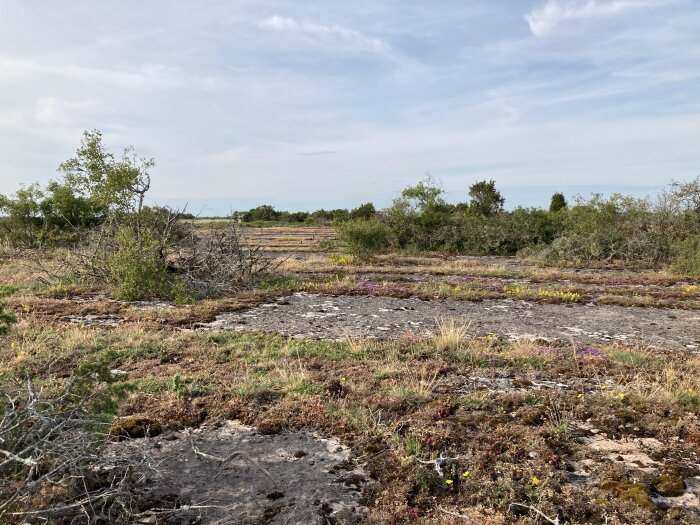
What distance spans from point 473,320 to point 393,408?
21.4ft

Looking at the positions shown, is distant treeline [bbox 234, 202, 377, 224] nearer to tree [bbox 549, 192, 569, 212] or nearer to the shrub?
tree [bbox 549, 192, 569, 212]

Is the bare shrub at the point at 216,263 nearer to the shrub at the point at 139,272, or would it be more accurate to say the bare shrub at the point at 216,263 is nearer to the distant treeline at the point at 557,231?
the shrub at the point at 139,272

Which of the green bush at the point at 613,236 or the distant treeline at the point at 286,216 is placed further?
the distant treeline at the point at 286,216

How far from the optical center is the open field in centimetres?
425

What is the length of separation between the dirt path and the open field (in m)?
0.11

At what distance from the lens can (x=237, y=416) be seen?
600 cm

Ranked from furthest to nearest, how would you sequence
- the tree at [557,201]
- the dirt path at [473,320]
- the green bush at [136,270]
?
the tree at [557,201] → the green bush at [136,270] → the dirt path at [473,320]

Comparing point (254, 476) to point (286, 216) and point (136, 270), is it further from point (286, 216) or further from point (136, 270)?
point (286, 216)

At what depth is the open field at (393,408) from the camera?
425 cm

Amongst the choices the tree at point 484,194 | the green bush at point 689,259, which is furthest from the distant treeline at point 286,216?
the green bush at point 689,259

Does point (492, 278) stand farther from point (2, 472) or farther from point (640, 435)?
point (2, 472)

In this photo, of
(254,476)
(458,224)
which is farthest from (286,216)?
(254,476)

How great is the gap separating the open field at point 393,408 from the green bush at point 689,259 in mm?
→ 11993

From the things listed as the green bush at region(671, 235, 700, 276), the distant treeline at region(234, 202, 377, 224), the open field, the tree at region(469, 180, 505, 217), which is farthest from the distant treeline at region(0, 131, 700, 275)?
the distant treeline at region(234, 202, 377, 224)
